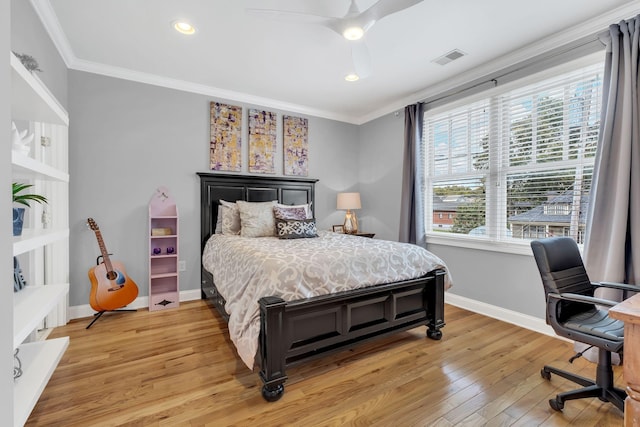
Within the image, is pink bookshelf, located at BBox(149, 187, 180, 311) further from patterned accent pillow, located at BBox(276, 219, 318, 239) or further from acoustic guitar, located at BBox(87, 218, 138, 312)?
patterned accent pillow, located at BBox(276, 219, 318, 239)

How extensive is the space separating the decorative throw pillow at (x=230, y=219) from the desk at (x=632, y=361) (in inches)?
124

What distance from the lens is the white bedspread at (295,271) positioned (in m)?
1.82

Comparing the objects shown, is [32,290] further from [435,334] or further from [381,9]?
[435,334]

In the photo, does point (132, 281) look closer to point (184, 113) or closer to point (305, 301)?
point (184, 113)

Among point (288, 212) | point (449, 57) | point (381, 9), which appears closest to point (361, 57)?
point (381, 9)

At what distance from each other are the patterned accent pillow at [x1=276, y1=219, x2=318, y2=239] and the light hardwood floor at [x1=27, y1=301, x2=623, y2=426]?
113 centimetres

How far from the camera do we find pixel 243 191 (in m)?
3.77

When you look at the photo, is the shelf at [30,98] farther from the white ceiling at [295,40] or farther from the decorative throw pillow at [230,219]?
the decorative throw pillow at [230,219]

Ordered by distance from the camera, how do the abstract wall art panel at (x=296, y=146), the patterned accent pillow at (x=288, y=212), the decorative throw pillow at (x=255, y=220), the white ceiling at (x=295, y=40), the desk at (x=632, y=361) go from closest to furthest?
the desk at (x=632, y=361)
the white ceiling at (x=295, y=40)
the decorative throw pillow at (x=255, y=220)
the patterned accent pillow at (x=288, y=212)
the abstract wall art panel at (x=296, y=146)

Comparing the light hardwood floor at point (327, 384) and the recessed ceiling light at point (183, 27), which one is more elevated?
the recessed ceiling light at point (183, 27)

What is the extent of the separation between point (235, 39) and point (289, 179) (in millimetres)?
1888

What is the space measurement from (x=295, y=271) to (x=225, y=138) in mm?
2492

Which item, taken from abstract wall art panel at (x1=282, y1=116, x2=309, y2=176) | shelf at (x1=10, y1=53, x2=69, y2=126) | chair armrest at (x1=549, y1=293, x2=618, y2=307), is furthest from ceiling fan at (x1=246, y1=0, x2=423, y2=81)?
abstract wall art panel at (x1=282, y1=116, x2=309, y2=176)

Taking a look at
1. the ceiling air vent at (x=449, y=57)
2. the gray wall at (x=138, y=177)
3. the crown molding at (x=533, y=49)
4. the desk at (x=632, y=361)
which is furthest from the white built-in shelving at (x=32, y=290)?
the crown molding at (x=533, y=49)
